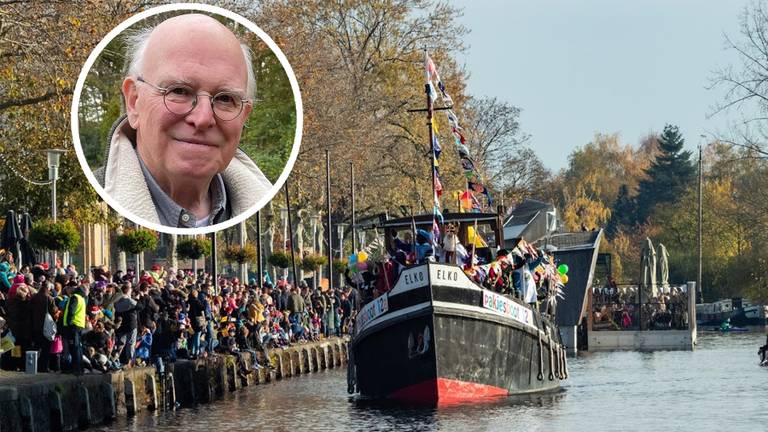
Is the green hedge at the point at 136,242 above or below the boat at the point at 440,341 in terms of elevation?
above

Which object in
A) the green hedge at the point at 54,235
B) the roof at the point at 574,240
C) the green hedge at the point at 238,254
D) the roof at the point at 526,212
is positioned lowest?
the green hedge at the point at 54,235

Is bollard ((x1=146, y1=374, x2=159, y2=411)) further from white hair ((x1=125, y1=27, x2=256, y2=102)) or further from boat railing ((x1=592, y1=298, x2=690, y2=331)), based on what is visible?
boat railing ((x1=592, y1=298, x2=690, y2=331))

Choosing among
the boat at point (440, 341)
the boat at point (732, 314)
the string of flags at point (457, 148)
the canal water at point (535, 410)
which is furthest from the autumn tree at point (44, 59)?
the boat at point (732, 314)

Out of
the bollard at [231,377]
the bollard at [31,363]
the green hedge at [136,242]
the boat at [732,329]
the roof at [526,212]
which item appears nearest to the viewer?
the bollard at [31,363]

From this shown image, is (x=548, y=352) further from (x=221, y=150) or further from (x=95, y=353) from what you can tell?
(x=221, y=150)

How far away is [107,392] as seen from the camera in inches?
997

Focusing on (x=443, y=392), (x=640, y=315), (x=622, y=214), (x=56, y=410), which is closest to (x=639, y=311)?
(x=640, y=315)

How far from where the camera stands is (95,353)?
2523 centimetres

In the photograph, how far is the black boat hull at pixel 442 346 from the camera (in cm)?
3014

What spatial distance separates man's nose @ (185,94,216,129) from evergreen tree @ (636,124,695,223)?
14485 centimetres

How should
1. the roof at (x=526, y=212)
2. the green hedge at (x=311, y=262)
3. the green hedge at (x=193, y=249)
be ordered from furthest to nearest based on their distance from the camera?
1. the roof at (x=526, y=212)
2. the green hedge at (x=311, y=262)
3. the green hedge at (x=193, y=249)

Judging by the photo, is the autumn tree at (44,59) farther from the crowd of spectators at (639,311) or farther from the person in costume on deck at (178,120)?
the crowd of spectators at (639,311)

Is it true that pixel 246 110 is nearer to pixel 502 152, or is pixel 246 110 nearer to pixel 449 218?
pixel 449 218

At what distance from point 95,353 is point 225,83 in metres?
20.2
